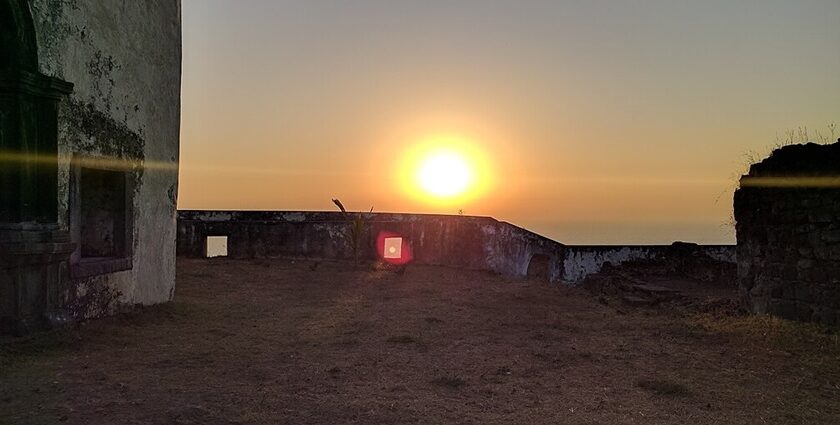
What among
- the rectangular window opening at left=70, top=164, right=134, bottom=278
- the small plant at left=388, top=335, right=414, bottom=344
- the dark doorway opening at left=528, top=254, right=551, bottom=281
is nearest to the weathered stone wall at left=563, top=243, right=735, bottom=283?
the dark doorway opening at left=528, top=254, right=551, bottom=281

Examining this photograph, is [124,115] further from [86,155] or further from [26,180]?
[26,180]

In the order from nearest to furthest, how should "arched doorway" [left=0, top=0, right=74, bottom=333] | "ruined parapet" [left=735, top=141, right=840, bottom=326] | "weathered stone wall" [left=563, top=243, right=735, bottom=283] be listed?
"arched doorway" [left=0, top=0, right=74, bottom=333] → "ruined parapet" [left=735, top=141, right=840, bottom=326] → "weathered stone wall" [left=563, top=243, right=735, bottom=283]

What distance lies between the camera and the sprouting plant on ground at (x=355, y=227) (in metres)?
14.7

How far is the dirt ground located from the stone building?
0.46m

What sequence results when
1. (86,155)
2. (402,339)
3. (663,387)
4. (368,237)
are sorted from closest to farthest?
(663,387) → (86,155) → (402,339) → (368,237)

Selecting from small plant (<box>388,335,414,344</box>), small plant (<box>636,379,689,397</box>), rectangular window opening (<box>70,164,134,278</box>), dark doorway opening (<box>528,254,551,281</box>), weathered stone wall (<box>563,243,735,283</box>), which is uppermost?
rectangular window opening (<box>70,164,134,278</box>)

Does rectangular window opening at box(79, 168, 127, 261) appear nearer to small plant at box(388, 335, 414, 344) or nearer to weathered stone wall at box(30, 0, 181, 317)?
weathered stone wall at box(30, 0, 181, 317)

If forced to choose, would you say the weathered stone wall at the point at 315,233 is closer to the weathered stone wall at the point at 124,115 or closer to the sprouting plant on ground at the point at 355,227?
the sprouting plant on ground at the point at 355,227

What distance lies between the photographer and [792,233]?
710 centimetres

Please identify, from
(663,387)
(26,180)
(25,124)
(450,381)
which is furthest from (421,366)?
(25,124)

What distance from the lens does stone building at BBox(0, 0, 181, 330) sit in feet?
16.6

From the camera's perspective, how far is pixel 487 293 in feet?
33.8

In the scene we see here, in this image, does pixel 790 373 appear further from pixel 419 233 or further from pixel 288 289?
pixel 419 233

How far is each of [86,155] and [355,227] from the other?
905 cm
